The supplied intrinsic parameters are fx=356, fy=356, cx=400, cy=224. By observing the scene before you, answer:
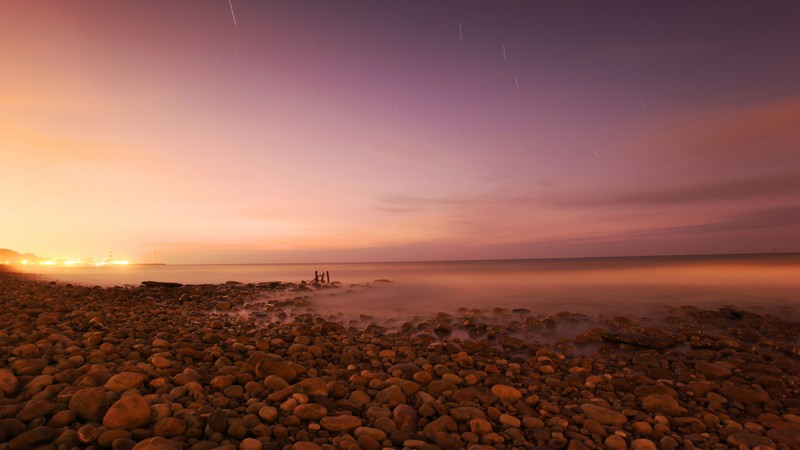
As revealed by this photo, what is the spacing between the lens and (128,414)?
388 cm

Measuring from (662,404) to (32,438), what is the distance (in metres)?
7.72

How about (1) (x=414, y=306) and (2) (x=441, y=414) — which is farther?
(1) (x=414, y=306)

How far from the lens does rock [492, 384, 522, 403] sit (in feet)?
18.1

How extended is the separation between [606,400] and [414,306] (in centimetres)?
1530

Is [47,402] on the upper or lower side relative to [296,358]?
upper

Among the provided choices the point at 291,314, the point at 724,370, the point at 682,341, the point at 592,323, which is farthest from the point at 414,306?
the point at 724,370

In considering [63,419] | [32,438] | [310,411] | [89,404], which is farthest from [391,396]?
[32,438]

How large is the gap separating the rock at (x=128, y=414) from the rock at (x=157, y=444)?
472mm

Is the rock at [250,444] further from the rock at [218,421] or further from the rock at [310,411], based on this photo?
the rock at [310,411]

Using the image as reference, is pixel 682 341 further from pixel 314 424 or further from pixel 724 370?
pixel 314 424

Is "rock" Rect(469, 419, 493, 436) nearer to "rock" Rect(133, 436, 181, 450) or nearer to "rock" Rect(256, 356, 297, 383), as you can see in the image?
A: "rock" Rect(256, 356, 297, 383)

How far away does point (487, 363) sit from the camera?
7484 mm

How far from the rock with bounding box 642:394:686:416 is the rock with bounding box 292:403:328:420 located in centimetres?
481

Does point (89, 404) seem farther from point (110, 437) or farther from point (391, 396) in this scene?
point (391, 396)
